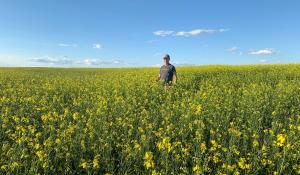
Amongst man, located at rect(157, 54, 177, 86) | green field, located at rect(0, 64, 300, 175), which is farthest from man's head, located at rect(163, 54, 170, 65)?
green field, located at rect(0, 64, 300, 175)

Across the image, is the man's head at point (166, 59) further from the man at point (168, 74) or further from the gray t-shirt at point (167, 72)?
the gray t-shirt at point (167, 72)

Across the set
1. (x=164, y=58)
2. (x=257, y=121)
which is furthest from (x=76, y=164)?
(x=164, y=58)

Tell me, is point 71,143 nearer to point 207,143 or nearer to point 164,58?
point 207,143

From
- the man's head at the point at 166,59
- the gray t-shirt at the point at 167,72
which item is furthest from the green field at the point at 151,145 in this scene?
the gray t-shirt at the point at 167,72

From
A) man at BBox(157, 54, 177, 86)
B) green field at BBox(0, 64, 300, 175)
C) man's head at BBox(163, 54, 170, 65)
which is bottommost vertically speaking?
green field at BBox(0, 64, 300, 175)

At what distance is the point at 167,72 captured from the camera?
45.5 feet

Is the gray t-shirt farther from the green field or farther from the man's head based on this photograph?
the green field

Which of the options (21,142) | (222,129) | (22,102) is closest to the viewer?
(21,142)

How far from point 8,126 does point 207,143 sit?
5.18 meters

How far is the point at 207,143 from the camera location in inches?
296

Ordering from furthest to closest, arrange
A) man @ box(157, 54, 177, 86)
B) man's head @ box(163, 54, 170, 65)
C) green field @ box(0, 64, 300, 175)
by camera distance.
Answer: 1. man @ box(157, 54, 177, 86)
2. man's head @ box(163, 54, 170, 65)
3. green field @ box(0, 64, 300, 175)

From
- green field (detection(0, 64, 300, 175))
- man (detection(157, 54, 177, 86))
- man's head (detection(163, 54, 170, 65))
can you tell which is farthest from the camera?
man (detection(157, 54, 177, 86))

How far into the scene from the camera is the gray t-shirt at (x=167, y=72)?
1386cm

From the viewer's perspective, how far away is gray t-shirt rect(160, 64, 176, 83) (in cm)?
1386
